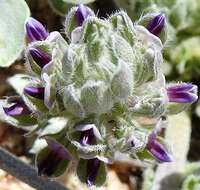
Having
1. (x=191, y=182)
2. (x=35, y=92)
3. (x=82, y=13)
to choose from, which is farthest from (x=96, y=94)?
(x=191, y=182)

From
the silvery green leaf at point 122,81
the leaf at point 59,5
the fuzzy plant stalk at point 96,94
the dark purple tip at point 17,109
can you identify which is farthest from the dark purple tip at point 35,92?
the leaf at point 59,5

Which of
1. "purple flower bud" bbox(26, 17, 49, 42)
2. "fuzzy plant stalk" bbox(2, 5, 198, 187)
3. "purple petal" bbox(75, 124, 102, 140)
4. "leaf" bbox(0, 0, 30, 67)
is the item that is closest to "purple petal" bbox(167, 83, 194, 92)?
"fuzzy plant stalk" bbox(2, 5, 198, 187)

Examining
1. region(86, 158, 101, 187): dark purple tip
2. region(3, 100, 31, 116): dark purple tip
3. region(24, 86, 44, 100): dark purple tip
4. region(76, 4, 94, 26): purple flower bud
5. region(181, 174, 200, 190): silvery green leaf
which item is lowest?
region(181, 174, 200, 190): silvery green leaf

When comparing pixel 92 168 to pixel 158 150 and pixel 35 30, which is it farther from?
pixel 35 30

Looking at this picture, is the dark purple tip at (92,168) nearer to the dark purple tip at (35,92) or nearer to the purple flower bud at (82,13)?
the dark purple tip at (35,92)

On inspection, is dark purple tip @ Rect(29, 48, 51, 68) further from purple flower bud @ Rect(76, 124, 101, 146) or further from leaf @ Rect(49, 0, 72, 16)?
leaf @ Rect(49, 0, 72, 16)
